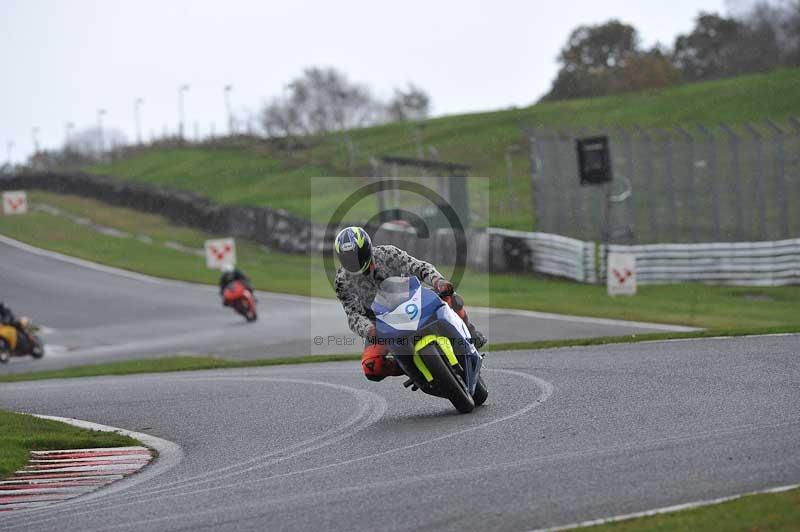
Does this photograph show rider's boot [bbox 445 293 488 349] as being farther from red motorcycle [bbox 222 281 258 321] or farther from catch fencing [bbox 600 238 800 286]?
red motorcycle [bbox 222 281 258 321]

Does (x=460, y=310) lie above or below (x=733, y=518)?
above

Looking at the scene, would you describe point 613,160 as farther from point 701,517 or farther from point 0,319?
point 701,517

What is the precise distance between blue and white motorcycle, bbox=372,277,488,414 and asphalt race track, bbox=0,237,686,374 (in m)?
10.6

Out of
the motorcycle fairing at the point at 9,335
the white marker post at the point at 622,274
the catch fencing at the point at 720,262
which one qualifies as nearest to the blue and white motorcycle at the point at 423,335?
the white marker post at the point at 622,274

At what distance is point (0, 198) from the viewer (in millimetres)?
64188

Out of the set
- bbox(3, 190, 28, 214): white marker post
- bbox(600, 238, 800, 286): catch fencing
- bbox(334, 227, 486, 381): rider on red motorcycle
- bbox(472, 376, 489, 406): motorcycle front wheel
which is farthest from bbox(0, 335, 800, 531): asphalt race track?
bbox(3, 190, 28, 214): white marker post

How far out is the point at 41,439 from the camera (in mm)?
10469

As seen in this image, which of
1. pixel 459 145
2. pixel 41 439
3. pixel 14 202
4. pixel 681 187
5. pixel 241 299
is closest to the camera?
pixel 41 439

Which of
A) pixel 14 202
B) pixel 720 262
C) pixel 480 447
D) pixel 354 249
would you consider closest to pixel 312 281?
pixel 720 262

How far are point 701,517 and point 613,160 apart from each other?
24.3 meters

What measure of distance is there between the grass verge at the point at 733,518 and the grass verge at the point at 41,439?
5.26 m

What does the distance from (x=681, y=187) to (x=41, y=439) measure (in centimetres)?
2018

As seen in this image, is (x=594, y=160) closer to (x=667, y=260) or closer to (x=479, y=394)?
(x=667, y=260)

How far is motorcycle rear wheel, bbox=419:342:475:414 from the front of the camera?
31.4 feet
